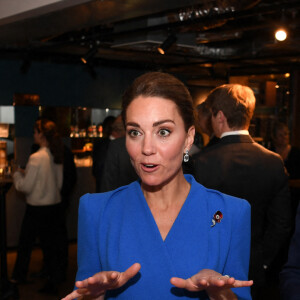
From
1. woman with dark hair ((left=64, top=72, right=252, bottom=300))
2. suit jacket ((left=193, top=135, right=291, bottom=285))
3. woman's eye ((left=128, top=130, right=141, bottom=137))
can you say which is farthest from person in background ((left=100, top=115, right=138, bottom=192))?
woman's eye ((left=128, top=130, right=141, bottom=137))

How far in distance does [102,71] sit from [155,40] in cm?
233

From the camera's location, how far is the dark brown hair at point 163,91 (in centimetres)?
139

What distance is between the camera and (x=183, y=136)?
1414 millimetres

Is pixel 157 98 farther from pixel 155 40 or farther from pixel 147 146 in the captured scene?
pixel 155 40

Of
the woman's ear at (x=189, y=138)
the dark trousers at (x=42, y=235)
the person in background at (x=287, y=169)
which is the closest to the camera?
the woman's ear at (x=189, y=138)

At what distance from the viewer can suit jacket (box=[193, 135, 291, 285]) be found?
2.45 meters

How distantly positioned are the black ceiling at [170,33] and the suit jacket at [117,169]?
119 centimetres

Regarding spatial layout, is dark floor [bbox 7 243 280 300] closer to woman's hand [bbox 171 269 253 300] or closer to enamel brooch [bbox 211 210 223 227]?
enamel brooch [bbox 211 210 223 227]

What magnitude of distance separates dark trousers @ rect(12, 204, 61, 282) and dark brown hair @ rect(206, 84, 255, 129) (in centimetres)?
270

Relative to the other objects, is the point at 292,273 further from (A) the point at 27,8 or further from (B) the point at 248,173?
(A) the point at 27,8

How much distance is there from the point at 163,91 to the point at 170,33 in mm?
3443

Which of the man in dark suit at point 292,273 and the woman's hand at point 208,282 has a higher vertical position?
the woman's hand at point 208,282

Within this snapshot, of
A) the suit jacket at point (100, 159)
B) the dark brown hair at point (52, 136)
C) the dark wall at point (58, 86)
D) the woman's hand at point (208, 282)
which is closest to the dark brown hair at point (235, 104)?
the woman's hand at point (208, 282)

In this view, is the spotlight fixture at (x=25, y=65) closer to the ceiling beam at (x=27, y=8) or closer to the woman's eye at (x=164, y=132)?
the ceiling beam at (x=27, y=8)
